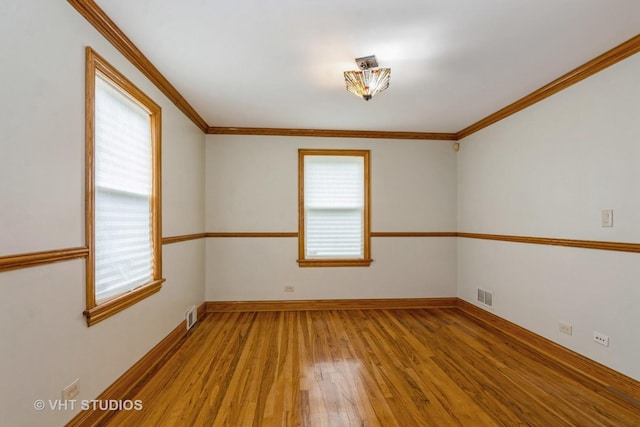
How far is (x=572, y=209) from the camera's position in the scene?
2.55m

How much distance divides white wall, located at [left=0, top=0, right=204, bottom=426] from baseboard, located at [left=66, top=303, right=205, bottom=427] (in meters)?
0.07

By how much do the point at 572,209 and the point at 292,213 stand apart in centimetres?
303

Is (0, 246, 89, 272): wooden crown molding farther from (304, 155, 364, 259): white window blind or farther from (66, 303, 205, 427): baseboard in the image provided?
(304, 155, 364, 259): white window blind

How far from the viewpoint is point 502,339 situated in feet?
10.3

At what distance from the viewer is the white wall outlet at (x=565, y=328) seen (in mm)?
2537

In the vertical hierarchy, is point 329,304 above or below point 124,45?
below

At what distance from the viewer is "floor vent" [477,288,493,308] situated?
3.56 metres

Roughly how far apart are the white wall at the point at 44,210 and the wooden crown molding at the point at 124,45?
0.05m

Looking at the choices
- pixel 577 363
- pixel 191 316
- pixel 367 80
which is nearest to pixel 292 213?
pixel 191 316

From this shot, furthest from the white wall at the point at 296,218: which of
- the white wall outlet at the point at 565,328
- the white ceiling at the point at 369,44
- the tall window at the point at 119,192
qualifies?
the white wall outlet at the point at 565,328

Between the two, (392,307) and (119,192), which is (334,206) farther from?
(119,192)

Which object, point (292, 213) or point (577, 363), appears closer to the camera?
point (577, 363)

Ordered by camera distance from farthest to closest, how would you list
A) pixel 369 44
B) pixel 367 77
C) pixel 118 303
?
pixel 367 77
pixel 369 44
pixel 118 303

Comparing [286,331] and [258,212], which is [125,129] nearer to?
[258,212]
